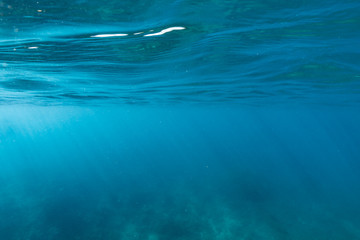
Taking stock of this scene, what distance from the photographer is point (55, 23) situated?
23.1ft

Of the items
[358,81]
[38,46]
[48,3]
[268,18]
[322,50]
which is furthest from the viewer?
[358,81]

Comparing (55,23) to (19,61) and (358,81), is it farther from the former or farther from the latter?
(358,81)

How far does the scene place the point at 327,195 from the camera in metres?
21.5

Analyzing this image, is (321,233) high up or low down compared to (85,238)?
down

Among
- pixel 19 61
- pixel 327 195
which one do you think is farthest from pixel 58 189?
pixel 327 195

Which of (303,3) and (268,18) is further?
(268,18)

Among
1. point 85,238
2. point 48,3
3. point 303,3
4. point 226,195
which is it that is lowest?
point 226,195

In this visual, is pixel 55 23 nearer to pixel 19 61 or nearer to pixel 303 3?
pixel 19 61

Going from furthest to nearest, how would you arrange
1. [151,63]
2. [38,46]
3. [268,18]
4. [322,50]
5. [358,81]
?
[358,81], [151,63], [322,50], [38,46], [268,18]

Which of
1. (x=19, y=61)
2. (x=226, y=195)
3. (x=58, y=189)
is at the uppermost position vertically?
(x=19, y=61)

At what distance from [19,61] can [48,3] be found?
6.74 metres

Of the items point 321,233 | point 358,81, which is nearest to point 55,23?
point 321,233

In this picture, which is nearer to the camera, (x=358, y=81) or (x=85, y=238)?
(x=85, y=238)

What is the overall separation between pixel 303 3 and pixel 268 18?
1.06 m
